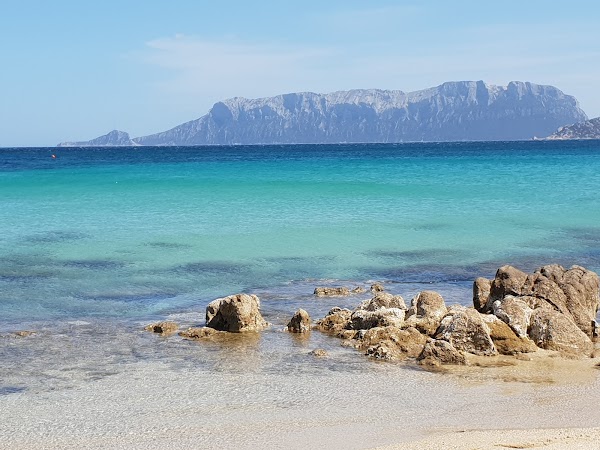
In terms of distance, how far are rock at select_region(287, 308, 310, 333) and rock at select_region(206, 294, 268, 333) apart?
1.84ft

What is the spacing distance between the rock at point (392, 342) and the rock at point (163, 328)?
3.18 metres

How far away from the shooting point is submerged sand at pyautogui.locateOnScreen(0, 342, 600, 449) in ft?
27.5

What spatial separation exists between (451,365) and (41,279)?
10.4 meters

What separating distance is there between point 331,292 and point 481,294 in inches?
136

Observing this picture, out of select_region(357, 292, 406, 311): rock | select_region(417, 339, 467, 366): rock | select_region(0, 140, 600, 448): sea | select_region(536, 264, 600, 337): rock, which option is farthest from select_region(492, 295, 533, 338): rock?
select_region(0, 140, 600, 448): sea

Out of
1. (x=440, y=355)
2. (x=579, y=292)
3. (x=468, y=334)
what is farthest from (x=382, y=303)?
(x=579, y=292)

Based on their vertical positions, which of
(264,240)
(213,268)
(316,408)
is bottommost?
(316,408)

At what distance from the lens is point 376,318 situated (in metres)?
13.1

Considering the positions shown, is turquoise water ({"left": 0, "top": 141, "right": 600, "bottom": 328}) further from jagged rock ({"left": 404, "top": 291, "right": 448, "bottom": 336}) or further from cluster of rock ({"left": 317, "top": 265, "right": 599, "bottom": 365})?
jagged rock ({"left": 404, "top": 291, "right": 448, "bottom": 336})

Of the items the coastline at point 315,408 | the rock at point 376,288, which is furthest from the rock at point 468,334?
the rock at point 376,288

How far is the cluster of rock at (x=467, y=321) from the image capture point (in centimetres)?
1195

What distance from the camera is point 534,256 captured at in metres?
21.1

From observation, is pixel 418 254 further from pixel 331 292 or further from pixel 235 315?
pixel 235 315

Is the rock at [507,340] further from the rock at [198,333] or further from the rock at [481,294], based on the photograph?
the rock at [198,333]
